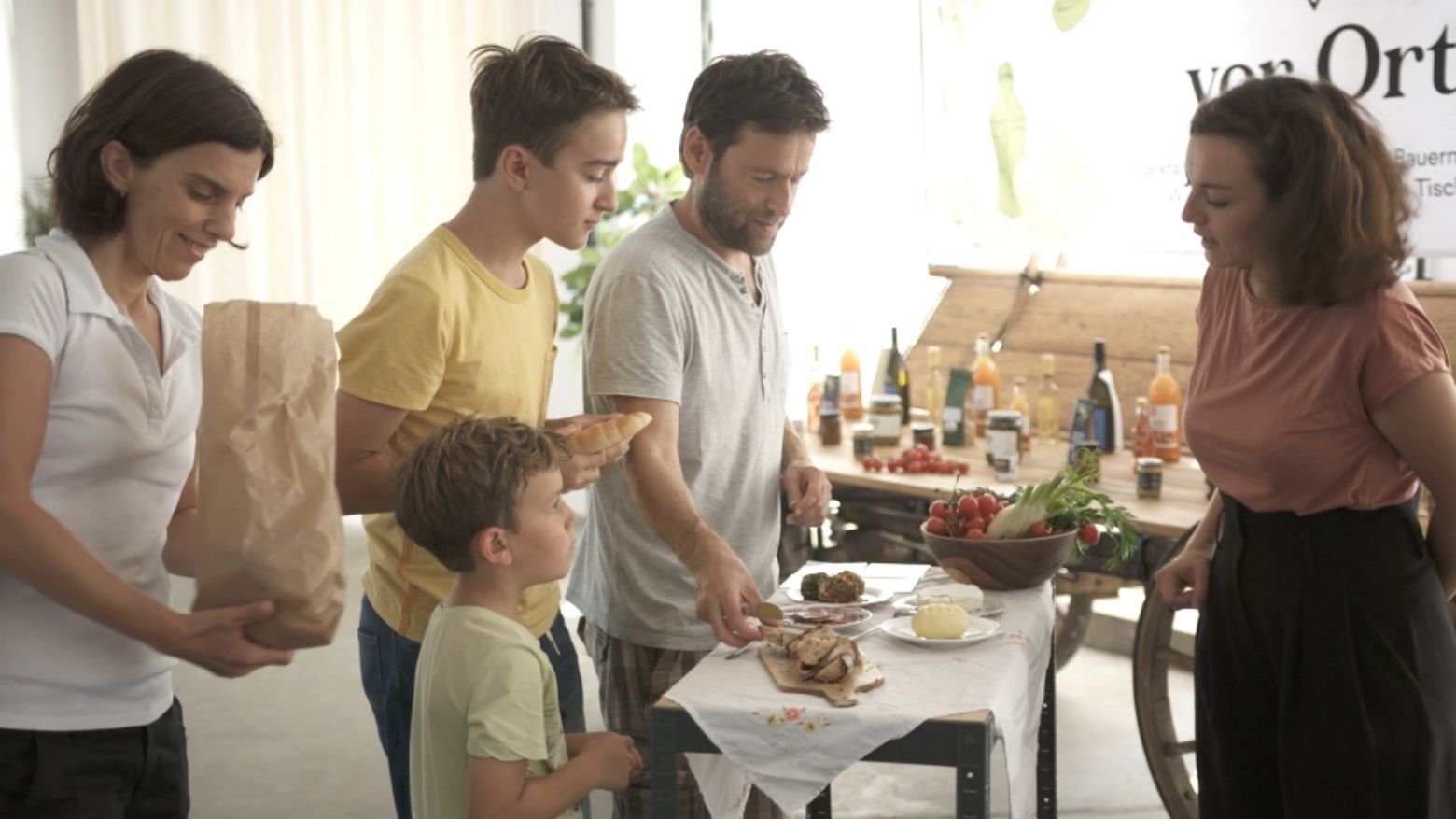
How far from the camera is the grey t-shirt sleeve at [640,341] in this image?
219 cm

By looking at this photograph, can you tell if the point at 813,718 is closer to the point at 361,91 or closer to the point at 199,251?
the point at 199,251

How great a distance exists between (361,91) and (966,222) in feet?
10.2

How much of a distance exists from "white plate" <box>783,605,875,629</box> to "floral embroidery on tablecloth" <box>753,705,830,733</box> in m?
0.30

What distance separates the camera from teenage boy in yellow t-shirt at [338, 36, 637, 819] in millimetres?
1886

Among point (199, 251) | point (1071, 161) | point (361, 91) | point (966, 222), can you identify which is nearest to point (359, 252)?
point (361, 91)

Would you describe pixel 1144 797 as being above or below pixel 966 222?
below

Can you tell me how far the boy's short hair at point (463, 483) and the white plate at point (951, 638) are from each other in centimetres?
55

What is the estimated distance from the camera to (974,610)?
218cm

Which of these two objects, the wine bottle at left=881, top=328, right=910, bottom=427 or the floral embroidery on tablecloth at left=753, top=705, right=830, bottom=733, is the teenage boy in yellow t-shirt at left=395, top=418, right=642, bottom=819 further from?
the wine bottle at left=881, top=328, right=910, bottom=427

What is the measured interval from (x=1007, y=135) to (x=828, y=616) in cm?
285

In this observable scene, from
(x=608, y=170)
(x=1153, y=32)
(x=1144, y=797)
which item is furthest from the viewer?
(x=1153, y=32)

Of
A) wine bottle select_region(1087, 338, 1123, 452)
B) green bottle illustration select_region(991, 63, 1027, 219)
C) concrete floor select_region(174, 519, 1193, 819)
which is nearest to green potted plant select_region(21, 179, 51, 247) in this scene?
concrete floor select_region(174, 519, 1193, 819)

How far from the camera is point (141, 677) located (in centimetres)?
158

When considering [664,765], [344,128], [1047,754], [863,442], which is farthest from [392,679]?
[344,128]
